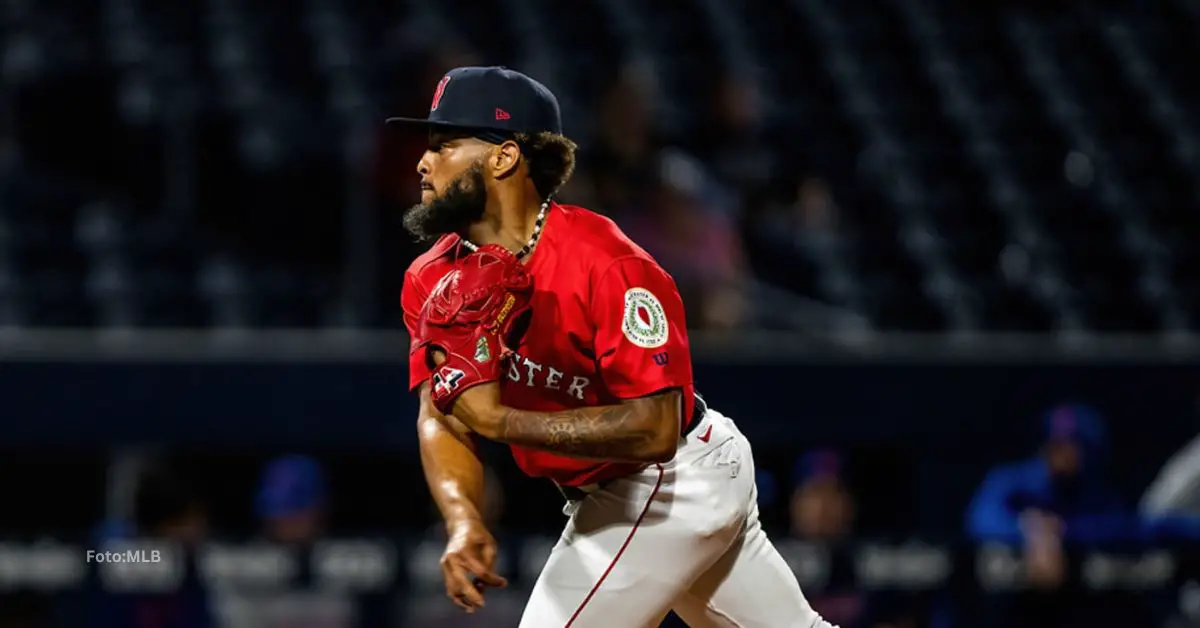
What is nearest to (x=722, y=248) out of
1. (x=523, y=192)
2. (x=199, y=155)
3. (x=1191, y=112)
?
(x=199, y=155)

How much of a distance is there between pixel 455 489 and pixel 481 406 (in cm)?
29

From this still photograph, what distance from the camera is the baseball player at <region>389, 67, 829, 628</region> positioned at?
338cm

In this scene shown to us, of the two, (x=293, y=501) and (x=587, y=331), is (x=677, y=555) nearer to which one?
(x=587, y=331)

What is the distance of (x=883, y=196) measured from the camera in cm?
898

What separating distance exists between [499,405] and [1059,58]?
7.86 metres

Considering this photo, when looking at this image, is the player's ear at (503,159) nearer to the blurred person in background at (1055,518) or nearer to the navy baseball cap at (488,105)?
the navy baseball cap at (488,105)

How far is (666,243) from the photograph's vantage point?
6.86 metres

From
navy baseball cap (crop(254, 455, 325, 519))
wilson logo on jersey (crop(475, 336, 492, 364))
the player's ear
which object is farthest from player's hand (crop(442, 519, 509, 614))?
navy baseball cap (crop(254, 455, 325, 519))

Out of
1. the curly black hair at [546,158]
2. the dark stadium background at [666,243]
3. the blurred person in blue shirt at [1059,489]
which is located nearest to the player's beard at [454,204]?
the curly black hair at [546,158]

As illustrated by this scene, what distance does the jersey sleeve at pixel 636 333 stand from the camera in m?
3.43

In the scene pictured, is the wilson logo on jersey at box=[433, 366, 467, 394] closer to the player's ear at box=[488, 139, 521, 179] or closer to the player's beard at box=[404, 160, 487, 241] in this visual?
the player's beard at box=[404, 160, 487, 241]

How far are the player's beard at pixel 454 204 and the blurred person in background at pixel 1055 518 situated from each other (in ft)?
9.34

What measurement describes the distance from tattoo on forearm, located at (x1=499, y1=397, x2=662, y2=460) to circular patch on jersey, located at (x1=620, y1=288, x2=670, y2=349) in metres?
0.11

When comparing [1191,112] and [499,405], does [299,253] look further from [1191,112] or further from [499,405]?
[1191,112]
